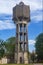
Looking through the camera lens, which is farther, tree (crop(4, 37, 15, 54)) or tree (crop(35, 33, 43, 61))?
tree (crop(4, 37, 15, 54))

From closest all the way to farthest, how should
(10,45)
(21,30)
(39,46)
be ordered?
1. (39,46)
2. (21,30)
3. (10,45)

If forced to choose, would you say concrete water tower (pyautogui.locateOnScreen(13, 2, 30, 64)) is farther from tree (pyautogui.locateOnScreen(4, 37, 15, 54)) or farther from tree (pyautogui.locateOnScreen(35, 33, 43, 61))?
tree (pyautogui.locateOnScreen(35, 33, 43, 61))

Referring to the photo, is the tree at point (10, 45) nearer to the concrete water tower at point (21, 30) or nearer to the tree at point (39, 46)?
the concrete water tower at point (21, 30)

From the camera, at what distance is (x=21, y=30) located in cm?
5231

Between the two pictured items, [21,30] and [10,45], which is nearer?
[21,30]

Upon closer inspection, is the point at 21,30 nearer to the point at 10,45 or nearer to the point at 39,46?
the point at 10,45

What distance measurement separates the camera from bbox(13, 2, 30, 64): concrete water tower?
5016cm

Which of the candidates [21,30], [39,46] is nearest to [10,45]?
[21,30]

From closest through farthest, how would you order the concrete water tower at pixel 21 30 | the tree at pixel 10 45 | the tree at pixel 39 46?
the tree at pixel 39 46, the concrete water tower at pixel 21 30, the tree at pixel 10 45

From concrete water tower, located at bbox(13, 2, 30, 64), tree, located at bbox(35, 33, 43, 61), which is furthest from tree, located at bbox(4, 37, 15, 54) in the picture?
tree, located at bbox(35, 33, 43, 61)

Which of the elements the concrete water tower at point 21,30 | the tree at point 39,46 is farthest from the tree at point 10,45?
the tree at point 39,46

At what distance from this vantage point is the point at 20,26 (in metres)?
53.7

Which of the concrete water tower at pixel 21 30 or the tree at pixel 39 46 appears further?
the concrete water tower at pixel 21 30

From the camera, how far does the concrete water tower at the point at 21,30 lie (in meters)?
50.2
